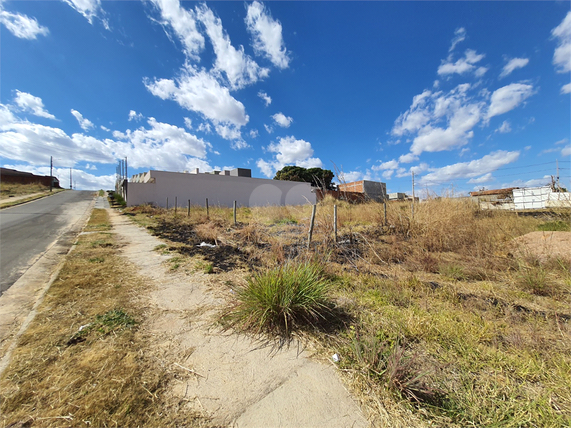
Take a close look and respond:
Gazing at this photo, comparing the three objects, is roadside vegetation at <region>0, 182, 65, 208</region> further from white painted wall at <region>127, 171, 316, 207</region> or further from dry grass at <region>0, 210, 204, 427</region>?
dry grass at <region>0, 210, 204, 427</region>

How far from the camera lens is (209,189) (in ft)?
82.9

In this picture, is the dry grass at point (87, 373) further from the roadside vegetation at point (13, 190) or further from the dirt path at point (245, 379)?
the roadside vegetation at point (13, 190)

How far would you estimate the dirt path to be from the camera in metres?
1.19

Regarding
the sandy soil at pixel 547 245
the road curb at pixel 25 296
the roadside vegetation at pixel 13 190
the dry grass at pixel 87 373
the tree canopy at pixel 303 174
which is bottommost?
the road curb at pixel 25 296

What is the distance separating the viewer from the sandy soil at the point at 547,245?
384 centimetres

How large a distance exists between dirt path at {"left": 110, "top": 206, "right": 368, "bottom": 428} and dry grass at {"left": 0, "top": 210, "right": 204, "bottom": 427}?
0.12 metres

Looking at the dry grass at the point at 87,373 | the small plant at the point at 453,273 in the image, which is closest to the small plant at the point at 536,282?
the small plant at the point at 453,273

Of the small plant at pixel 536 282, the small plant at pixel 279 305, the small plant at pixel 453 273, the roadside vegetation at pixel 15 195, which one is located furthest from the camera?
the roadside vegetation at pixel 15 195

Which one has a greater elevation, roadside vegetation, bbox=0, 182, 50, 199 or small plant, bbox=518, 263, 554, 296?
roadside vegetation, bbox=0, 182, 50, 199

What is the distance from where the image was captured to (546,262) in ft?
12.0

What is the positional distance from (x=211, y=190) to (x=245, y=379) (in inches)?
1011

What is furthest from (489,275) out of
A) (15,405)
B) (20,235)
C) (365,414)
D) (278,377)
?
(20,235)

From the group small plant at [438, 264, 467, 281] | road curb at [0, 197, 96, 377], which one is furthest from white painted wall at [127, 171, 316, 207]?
road curb at [0, 197, 96, 377]

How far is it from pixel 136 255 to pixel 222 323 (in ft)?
11.7
